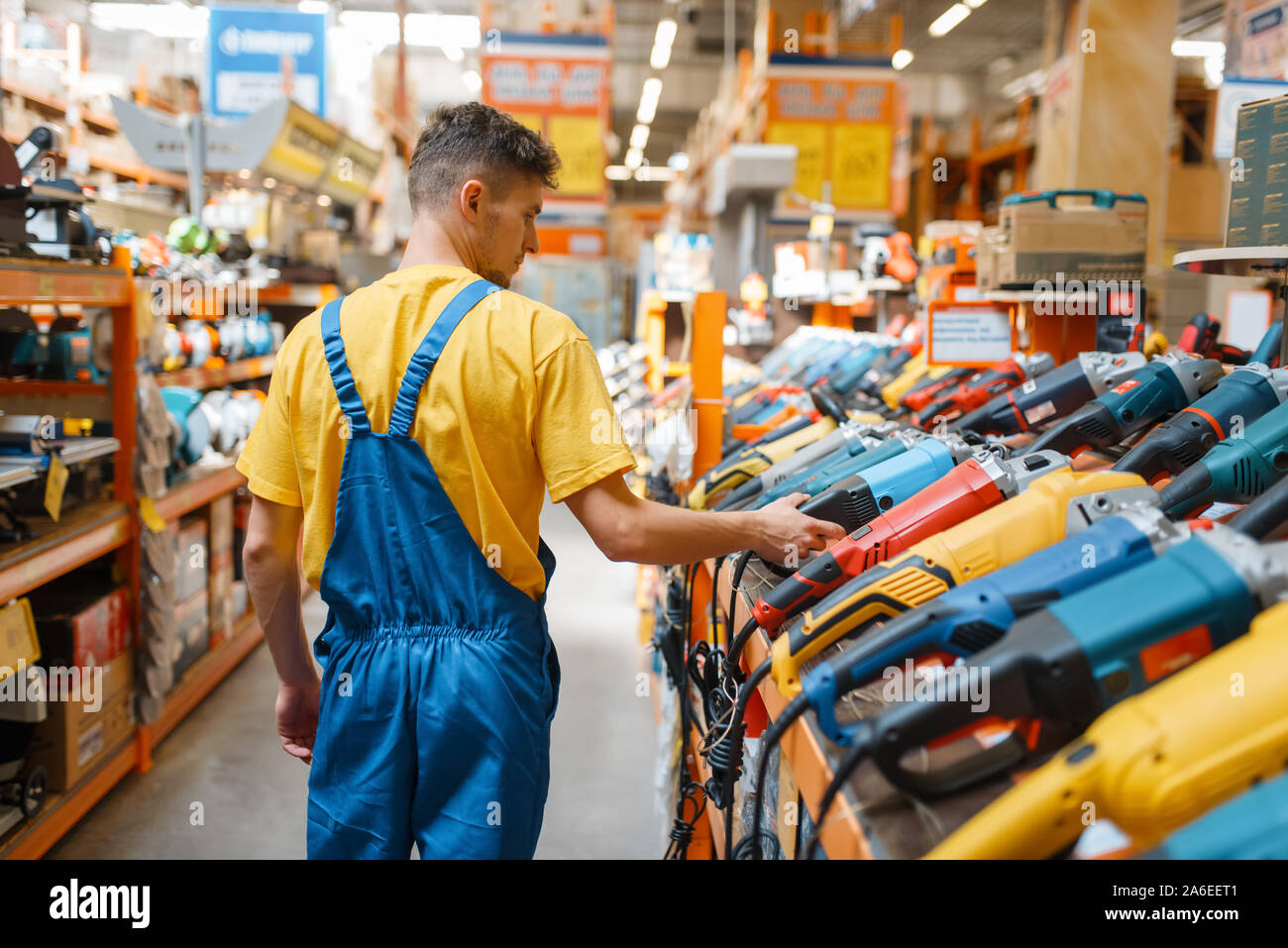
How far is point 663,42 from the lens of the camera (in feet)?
43.4

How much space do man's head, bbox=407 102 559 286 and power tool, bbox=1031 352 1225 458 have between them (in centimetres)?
95

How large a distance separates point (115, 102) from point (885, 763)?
4.77 meters

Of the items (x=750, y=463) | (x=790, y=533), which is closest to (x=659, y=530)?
(x=790, y=533)

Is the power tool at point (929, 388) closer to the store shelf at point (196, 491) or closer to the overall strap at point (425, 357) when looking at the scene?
the overall strap at point (425, 357)

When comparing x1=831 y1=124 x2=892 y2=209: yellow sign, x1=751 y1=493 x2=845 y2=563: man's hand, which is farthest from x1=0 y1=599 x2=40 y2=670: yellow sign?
x1=831 y1=124 x2=892 y2=209: yellow sign

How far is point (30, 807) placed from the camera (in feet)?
8.32

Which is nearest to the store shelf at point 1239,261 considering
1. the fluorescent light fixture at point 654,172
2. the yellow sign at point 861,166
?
the yellow sign at point 861,166

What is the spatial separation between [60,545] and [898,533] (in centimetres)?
230

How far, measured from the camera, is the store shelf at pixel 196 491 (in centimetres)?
337

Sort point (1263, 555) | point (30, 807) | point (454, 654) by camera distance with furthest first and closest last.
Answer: point (30, 807), point (454, 654), point (1263, 555)

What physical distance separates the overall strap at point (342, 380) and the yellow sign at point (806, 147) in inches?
285

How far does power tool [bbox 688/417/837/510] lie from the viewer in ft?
7.24
